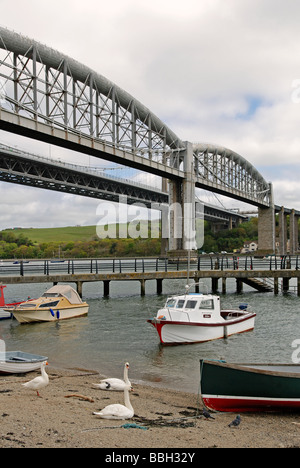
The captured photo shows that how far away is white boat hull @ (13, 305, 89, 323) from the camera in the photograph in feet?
80.3

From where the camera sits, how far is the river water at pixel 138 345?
15.3 m

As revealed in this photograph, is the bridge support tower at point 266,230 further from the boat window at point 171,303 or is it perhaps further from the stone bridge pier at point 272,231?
the boat window at point 171,303

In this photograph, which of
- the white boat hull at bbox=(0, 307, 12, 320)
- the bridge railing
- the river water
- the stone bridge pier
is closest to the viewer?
the river water

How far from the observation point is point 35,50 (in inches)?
2004

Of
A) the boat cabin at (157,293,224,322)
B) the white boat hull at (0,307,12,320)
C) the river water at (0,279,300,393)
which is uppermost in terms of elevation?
the boat cabin at (157,293,224,322)

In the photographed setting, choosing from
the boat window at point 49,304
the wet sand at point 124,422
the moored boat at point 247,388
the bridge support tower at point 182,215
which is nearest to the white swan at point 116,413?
the wet sand at point 124,422

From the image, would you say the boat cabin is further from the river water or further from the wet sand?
the wet sand

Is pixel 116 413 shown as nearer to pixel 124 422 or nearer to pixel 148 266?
pixel 124 422

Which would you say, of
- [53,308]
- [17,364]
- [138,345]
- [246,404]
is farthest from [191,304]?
[53,308]

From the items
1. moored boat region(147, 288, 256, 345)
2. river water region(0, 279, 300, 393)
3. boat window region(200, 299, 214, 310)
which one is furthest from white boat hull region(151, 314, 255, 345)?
boat window region(200, 299, 214, 310)

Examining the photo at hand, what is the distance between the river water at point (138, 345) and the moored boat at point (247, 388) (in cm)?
239

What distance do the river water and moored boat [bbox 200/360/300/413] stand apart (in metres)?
2.39

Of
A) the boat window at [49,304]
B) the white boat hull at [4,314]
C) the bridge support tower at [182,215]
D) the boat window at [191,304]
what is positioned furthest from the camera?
the bridge support tower at [182,215]

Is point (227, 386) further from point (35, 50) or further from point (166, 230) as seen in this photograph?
point (166, 230)
